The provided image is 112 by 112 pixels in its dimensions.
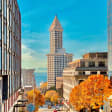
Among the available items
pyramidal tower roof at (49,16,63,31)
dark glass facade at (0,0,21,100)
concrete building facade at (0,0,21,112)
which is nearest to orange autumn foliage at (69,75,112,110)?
dark glass facade at (0,0,21,100)

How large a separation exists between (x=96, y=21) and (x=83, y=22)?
9.77 metres

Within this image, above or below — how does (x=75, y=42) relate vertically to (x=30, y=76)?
above

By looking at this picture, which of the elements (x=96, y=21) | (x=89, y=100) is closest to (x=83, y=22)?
(x=96, y=21)

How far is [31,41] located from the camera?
8594 centimetres

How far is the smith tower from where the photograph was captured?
6600 cm

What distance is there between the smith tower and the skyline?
1458mm

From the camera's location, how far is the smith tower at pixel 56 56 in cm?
6600

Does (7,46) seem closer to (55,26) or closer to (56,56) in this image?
(56,56)

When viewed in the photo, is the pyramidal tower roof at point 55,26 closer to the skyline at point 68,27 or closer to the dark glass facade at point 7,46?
the skyline at point 68,27

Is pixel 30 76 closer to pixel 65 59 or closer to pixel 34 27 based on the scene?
pixel 65 59

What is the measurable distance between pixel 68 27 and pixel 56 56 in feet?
76.0

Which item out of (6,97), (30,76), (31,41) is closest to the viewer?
(6,97)

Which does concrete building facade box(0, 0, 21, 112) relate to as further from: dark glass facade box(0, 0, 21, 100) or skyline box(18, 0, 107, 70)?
skyline box(18, 0, 107, 70)

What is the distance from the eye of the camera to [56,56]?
66.8 m
